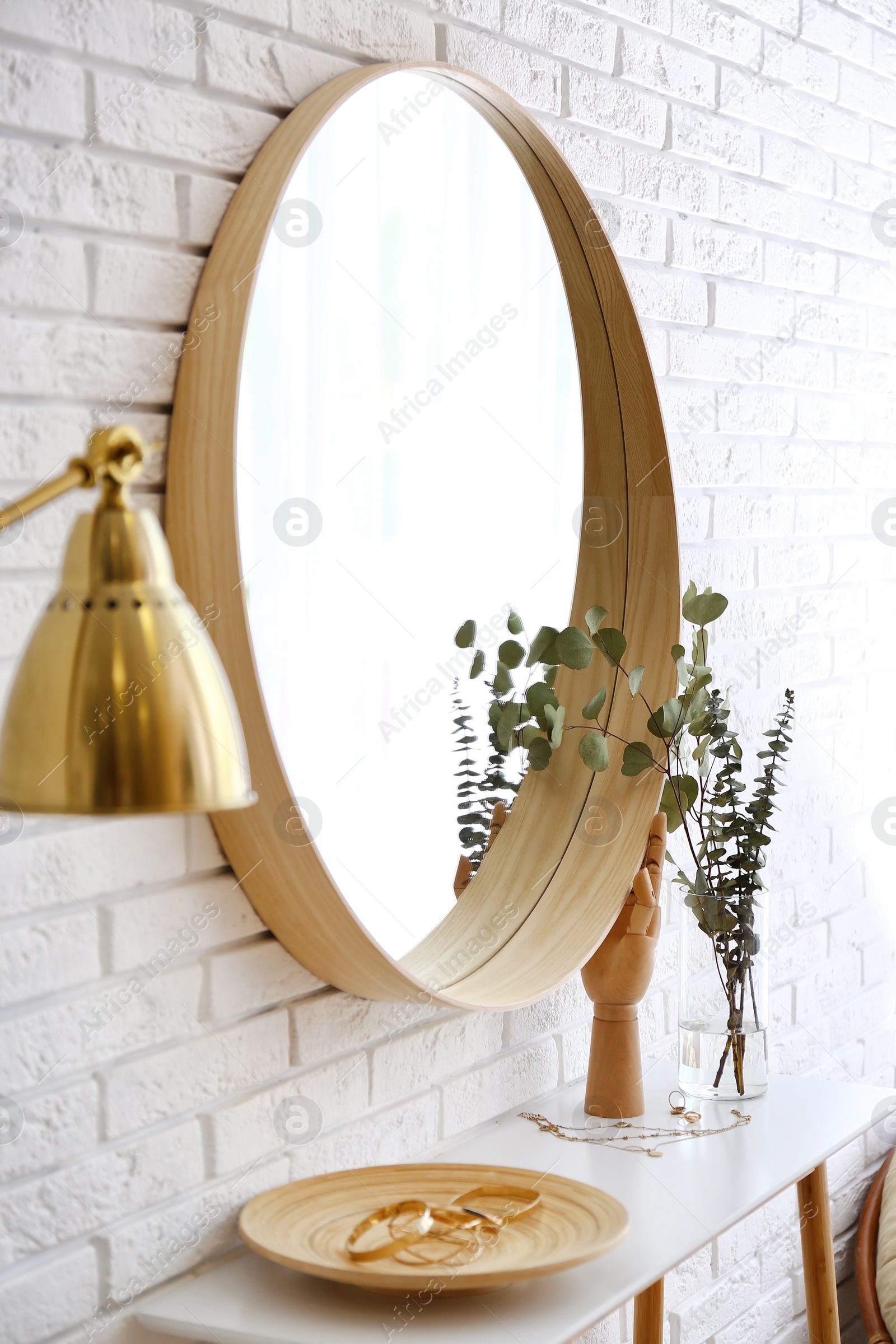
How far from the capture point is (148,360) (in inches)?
35.9

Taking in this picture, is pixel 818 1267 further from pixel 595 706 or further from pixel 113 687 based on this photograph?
pixel 113 687

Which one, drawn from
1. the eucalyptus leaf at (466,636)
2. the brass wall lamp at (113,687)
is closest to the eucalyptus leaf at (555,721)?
the eucalyptus leaf at (466,636)

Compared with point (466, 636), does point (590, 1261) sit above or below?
below

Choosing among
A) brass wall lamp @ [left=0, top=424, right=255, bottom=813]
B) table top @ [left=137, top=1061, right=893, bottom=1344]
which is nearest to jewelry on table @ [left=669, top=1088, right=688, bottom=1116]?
table top @ [left=137, top=1061, right=893, bottom=1344]

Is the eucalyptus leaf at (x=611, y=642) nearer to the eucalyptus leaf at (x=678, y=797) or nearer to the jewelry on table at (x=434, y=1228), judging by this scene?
the eucalyptus leaf at (x=678, y=797)

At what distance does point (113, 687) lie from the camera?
1.81 feet

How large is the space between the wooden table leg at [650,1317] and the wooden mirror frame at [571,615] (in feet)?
1.00

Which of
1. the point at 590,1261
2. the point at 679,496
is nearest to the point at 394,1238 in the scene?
the point at 590,1261

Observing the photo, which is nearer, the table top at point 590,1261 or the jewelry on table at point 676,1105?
the table top at point 590,1261

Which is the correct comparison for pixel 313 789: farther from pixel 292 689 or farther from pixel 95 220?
pixel 95 220

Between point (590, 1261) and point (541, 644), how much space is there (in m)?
0.56

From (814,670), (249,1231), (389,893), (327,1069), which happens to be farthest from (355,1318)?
(814,670)

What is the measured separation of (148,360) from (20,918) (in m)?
0.38

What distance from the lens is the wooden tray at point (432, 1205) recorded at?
2.87ft
